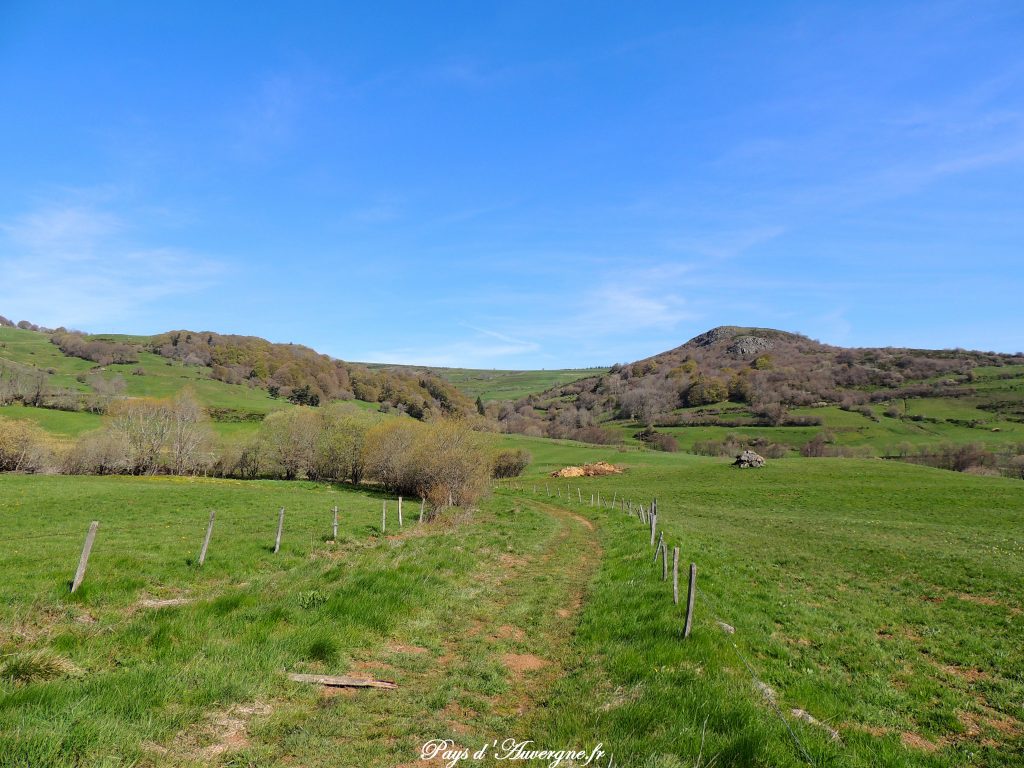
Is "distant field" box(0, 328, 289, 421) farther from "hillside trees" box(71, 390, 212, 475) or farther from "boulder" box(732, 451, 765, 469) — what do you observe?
"boulder" box(732, 451, 765, 469)

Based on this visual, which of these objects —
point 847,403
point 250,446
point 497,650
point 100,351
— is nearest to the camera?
point 497,650

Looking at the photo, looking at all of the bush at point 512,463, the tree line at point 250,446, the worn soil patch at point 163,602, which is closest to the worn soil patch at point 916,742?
the worn soil patch at point 163,602

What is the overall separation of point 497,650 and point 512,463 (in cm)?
8853

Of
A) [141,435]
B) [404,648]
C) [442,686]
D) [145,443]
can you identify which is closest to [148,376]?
[141,435]

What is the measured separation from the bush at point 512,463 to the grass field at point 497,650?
71267 mm

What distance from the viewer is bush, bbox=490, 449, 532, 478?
98938mm

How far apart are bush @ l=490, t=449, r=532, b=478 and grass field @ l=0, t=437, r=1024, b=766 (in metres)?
71.3

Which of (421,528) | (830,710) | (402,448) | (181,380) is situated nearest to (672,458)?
(402,448)

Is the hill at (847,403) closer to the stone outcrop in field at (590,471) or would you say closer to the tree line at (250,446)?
the stone outcrop in field at (590,471)

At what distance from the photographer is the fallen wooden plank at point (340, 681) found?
855cm

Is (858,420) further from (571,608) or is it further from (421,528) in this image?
(571,608)

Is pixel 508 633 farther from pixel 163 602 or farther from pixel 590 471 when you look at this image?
pixel 590 471

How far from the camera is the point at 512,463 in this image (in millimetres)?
99000

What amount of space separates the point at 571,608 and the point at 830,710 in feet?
22.3
